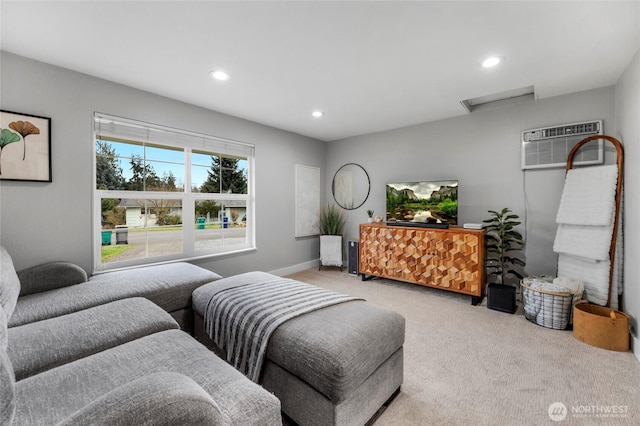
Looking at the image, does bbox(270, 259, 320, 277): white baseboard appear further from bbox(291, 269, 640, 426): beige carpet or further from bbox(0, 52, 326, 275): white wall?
bbox(291, 269, 640, 426): beige carpet

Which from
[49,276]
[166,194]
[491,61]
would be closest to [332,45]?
[491,61]

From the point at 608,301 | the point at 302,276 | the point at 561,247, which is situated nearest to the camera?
the point at 608,301

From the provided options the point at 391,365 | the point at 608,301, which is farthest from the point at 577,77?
the point at 391,365

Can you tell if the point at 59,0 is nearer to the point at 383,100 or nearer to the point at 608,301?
the point at 383,100

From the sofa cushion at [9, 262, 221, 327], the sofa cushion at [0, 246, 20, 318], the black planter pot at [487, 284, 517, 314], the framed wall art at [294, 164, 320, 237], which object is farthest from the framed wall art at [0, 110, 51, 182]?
the black planter pot at [487, 284, 517, 314]

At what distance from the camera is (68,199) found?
245 cm

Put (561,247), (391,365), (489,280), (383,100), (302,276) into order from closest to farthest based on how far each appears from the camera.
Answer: (391,365)
(561,247)
(383,100)
(489,280)
(302,276)

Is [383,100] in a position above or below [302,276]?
above

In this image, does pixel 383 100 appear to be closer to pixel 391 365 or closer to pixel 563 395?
pixel 391 365

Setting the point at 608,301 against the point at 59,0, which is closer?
the point at 59,0

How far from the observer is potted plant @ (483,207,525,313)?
2.94m

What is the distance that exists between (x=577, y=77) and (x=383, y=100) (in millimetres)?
1808

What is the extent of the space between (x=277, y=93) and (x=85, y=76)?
1.77 m

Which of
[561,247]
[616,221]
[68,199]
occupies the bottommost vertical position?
[561,247]
